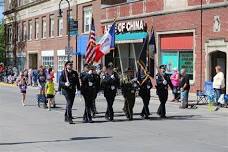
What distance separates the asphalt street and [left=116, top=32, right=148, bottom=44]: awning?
16784 millimetres

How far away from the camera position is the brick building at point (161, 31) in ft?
101

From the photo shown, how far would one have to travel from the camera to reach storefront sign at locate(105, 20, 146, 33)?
3758 cm

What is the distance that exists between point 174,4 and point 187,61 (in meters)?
3.54

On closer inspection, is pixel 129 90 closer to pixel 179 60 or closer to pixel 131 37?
pixel 179 60

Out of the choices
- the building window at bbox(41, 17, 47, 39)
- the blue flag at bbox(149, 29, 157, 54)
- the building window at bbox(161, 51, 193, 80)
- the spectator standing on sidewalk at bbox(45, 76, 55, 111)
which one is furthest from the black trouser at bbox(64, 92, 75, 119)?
the building window at bbox(41, 17, 47, 39)

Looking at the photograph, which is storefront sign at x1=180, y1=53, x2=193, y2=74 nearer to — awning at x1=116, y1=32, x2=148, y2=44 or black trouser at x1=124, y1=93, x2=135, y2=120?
awning at x1=116, y1=32, x2=148, y2=44

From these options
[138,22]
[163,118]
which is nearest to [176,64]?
[138,22]

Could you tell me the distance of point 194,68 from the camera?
32219 mm

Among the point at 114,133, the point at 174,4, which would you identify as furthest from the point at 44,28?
the point at 114,133

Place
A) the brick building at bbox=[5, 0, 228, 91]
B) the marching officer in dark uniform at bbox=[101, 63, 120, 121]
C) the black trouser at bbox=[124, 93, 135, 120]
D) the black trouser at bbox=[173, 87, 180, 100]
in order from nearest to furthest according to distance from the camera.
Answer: the marching officer in dark uniform at bbox=[101, 63, 120, 121], the black trouser at bbox=[124, 93, 135, 120], the black trouser at bbox=[173, 87, 180, 100], the brick building at bbox=[5, 0, 228, 91]

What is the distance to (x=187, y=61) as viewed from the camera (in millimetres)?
33344

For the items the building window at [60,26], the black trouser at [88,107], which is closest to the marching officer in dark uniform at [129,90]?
the black trouser at [88,107]

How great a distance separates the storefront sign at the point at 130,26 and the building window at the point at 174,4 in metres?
2.90

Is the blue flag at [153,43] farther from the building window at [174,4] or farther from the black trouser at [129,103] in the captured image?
the black trouser at [129,103]
